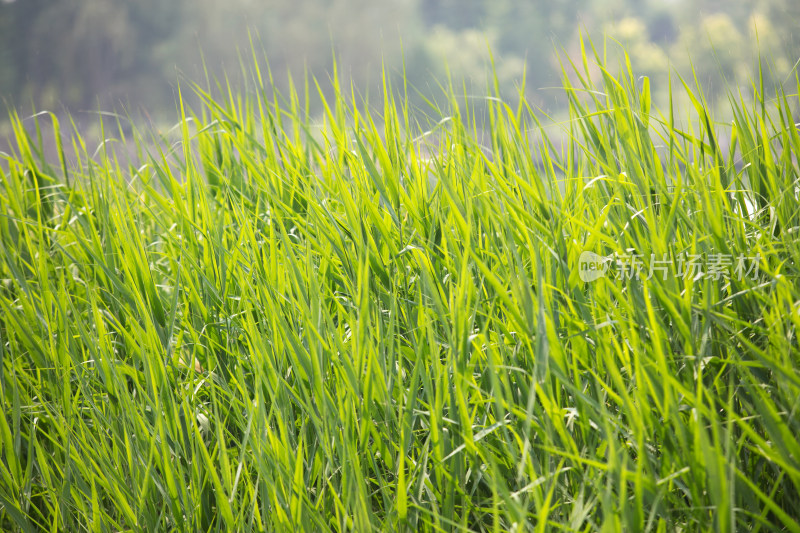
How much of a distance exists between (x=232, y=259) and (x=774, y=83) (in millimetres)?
1065

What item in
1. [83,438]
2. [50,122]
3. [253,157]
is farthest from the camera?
[50,122]

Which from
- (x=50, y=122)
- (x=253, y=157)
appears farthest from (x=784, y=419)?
(x=50, y=122)

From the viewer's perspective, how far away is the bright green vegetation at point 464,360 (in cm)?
62

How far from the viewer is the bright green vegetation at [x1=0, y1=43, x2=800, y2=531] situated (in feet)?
2.04

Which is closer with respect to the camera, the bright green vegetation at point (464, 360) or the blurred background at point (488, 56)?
the bright green vegetation at point (464, 360)

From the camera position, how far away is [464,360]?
702mm

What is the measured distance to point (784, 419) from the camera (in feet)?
2.10

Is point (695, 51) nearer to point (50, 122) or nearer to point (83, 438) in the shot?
point (83, 438)

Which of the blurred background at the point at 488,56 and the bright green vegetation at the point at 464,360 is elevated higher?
the blurred background at the point at 488,56
